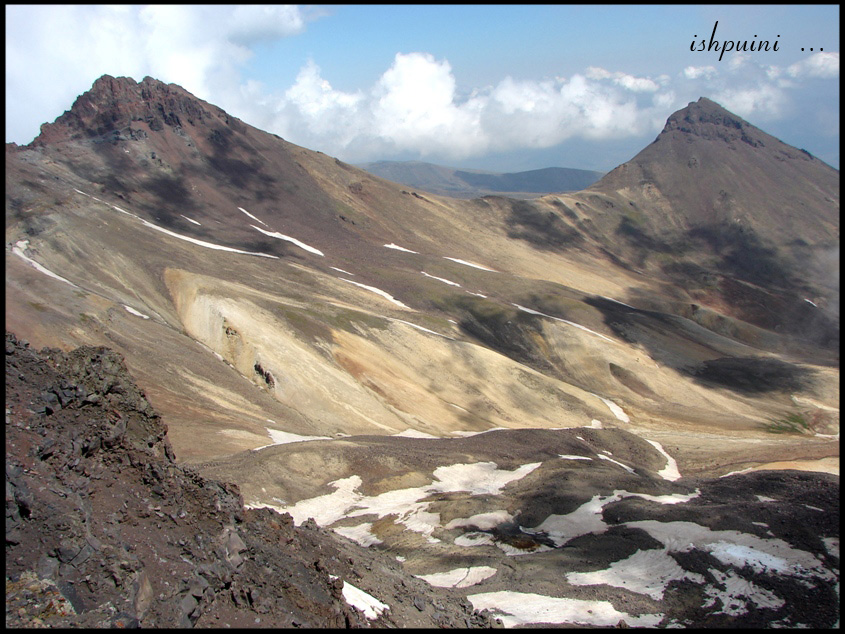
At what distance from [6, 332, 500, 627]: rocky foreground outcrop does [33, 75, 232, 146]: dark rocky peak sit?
438 ft

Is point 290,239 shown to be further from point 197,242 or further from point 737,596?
point 737,596

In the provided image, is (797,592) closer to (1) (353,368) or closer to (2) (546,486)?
(2) (546,486)

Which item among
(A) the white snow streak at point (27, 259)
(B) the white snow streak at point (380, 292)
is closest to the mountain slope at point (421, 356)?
(A) the white snow streak at point (27, 259)

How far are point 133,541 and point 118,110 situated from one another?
148m

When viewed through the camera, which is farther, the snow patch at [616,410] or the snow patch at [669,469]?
the snow patch at [616,410]

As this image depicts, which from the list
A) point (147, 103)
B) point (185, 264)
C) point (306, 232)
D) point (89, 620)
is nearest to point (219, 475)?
point (89, 620)

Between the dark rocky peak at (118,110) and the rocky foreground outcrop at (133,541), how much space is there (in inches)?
5255

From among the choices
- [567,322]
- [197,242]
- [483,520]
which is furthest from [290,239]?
[483,520]

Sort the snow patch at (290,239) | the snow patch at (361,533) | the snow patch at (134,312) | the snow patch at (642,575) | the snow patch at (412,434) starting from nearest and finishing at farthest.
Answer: the snow patch at (642,575)
the snow patch at (361,533)
the snow patch at (412,434)
the snow patch at (134,312)
the snow patch at (290,239)

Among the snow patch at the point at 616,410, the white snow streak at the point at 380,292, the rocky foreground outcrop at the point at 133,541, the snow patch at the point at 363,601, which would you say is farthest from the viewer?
the white snow streak at the point at 380,292

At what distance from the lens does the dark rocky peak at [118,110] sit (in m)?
132

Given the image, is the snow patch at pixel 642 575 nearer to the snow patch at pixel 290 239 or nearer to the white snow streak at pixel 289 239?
the snow patch at pixel 290 239

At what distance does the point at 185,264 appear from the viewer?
78312 mm

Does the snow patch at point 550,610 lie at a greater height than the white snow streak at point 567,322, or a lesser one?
lesser
